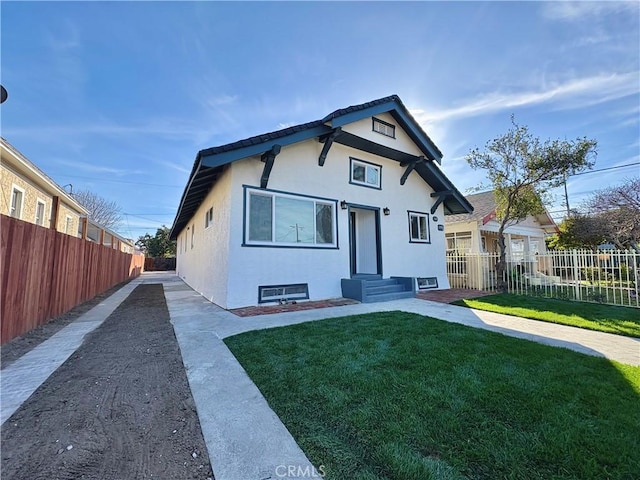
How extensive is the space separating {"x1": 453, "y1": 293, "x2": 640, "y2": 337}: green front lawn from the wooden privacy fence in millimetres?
9365

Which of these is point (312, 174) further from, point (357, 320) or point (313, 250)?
point (357, 320)

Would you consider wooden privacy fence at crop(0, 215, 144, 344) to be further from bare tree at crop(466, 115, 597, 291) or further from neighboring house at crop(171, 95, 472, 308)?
bare tree at crop(466, 115, 597, 291)

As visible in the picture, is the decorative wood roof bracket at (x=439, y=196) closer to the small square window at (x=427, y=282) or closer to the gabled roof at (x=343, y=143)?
the gabled roof at (x=343, y=143)

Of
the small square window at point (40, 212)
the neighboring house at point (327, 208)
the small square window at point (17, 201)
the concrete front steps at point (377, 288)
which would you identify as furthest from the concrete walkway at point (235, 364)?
the small square window at point (40, 212)

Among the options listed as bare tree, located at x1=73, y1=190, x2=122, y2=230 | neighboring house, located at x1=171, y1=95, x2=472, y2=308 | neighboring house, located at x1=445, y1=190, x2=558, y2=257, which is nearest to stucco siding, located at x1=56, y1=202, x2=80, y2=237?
neighboring house, located at x1=171, y1=95, x2=472, y2=308

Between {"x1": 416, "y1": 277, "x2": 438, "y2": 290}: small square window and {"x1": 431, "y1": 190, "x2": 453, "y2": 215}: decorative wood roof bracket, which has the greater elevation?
{"x1": 431, "y1": 190, "x2": 453, "y2": 215}: decorative wood roof bracket

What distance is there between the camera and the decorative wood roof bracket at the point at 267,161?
702 cm

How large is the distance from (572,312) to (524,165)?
19.2 ft

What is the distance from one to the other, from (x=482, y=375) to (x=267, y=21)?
9.62 meters

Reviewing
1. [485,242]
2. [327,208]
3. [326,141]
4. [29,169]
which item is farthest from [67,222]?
[485,242]

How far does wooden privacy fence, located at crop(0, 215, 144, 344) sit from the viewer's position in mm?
4262

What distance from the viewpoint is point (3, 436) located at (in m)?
2.03

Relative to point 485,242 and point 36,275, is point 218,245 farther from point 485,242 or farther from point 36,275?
point 485,242

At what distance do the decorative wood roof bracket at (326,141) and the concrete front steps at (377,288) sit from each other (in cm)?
382
